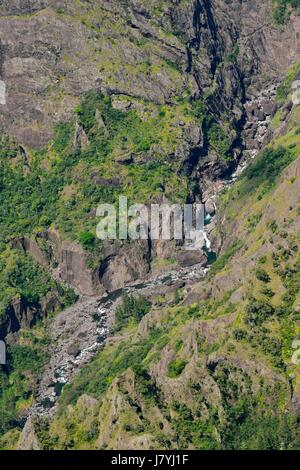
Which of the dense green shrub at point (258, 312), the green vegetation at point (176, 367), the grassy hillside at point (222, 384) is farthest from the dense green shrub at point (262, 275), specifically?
the green vegetation at point (176, 367)

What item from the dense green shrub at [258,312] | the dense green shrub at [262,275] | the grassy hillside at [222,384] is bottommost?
A: the grassy hillside at [222,384]

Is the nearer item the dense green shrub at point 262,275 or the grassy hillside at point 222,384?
the grassy hillside at point 222,384

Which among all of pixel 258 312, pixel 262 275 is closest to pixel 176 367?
pixel 258 312

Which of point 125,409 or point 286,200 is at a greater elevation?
point 286,200

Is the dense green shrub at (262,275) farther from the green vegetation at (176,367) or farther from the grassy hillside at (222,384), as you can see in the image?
the green vegetation at (176,367)

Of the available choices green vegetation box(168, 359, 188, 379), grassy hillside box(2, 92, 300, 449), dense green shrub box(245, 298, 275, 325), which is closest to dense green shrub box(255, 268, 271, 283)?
grassy hillside box(2, 92, 300, 449)

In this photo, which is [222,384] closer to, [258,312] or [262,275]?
[258,312]

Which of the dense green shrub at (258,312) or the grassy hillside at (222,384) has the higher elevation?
the dense green shrub at (258,312)

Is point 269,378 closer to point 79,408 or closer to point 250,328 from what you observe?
point 250,328

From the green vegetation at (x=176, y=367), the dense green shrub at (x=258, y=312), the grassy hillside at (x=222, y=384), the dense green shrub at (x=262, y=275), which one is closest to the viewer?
the grassy hillside at (x=222, y=384)

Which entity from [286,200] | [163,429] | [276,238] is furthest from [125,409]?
[286,200]
